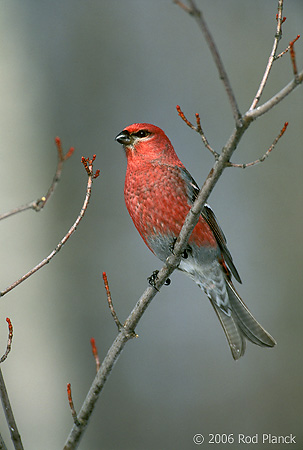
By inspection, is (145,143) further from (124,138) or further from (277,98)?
(277,98)

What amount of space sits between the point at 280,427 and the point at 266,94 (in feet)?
9.41

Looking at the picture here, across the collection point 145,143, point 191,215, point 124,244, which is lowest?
point 191,215

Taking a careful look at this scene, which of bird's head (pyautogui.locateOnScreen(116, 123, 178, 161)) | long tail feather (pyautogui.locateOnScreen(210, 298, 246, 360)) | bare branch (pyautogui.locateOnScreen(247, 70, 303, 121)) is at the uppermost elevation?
bird's head (pyautogui.locateOnScreen(116, 123, 178, 161))

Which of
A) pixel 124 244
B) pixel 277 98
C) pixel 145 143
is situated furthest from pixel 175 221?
pixel 124 244

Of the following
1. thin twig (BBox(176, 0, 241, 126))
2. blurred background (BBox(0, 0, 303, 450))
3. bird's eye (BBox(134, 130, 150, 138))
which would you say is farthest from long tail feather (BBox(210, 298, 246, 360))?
thin twig (BBox(176, 0, 241, 126))

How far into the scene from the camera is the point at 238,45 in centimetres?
554

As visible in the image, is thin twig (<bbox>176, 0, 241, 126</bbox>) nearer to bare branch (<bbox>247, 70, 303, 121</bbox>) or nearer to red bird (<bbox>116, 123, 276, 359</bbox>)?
bare branch (<bbox>247, 70, 303, 121</bbox>)

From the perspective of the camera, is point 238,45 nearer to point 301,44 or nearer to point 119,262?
point 301,44

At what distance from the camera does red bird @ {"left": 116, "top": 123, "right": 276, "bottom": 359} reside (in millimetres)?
3080

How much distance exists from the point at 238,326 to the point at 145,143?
3.73ft

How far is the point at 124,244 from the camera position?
4906 millimetres

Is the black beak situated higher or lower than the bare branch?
higher

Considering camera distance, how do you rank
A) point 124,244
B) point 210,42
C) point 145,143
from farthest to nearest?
point 124,244
point 145,143
point 210,42

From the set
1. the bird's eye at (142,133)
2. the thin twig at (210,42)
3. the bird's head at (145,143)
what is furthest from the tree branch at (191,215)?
the bird's eye at (142,133)
